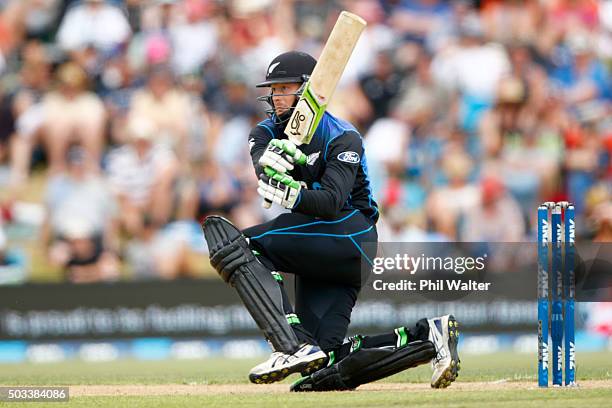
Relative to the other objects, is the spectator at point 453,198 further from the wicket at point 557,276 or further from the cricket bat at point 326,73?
the cricket bat at point 326,73

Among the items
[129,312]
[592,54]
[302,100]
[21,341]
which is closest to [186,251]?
[129,312]

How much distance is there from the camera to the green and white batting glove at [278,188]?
5.91 m

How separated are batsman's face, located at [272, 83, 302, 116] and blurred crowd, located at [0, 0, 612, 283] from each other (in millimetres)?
5925

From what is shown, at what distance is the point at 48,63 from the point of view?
13.0 meters

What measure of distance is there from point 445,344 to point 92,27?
8235mm

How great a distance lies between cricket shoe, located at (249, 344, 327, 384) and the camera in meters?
5.92

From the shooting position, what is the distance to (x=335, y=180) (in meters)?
6.14

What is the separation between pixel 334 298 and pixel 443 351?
79 cm

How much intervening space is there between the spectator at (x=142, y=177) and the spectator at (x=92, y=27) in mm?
Result: 1177

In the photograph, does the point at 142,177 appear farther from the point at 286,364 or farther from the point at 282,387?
the point at 286,364

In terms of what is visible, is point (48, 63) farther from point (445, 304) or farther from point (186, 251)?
point (445, 304)

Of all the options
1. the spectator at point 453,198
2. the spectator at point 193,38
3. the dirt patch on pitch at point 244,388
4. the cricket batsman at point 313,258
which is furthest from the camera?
the spectator at point 193,38

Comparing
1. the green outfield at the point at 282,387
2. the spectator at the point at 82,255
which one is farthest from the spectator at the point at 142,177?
the green outfield at the point at 282,387

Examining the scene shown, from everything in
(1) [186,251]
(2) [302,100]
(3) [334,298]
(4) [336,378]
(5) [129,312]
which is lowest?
(4) [336,378]
